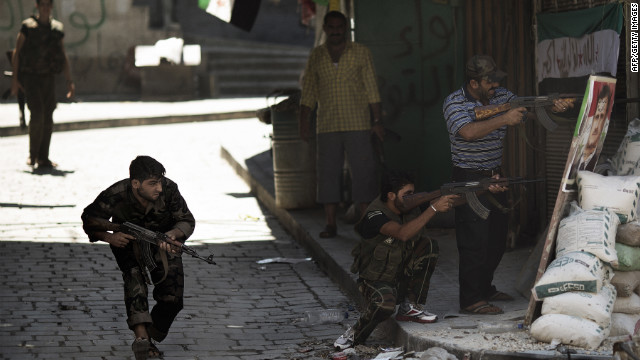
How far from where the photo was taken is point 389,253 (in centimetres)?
656

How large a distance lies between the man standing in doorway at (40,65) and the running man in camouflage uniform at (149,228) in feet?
24.0

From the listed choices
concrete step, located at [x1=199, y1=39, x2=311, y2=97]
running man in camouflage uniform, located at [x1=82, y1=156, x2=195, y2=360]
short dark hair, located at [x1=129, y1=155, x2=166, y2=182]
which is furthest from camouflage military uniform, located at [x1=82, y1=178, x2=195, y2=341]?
concrete step, located at [x1=199, y1=39, x2=311, y2=97]

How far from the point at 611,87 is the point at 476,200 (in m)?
1.05

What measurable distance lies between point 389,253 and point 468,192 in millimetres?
610

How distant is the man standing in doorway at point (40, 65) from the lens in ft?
43.5

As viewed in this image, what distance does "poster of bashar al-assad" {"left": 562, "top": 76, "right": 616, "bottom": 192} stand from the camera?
6242mm

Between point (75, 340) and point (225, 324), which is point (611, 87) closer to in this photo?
point (225, 324)

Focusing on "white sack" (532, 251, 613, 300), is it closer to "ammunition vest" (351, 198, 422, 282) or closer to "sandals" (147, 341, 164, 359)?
"ammunition vest" (351, 198, 422, 282)

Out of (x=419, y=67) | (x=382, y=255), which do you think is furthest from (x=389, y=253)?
(x=419, y=67)

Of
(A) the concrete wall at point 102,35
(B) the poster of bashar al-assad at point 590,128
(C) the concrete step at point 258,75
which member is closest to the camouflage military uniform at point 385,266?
(B) the poster of bashar al-assad at point 590,128

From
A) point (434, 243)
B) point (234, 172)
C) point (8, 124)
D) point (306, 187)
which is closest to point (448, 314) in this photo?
point (434, 243)

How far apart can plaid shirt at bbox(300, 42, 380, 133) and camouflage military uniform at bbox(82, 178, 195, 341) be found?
9.75 ft

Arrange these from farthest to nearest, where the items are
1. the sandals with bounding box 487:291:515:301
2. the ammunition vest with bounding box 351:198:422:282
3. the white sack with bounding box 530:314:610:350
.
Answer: the sandals with bounding box 487:291:515:301, the ammunition vest with bounding box 351:198:422:282, the white sack with bounding box 530:314:610:350

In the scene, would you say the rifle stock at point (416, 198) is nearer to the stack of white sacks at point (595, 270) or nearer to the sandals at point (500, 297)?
the stack of white sacks at point (595, 270)
